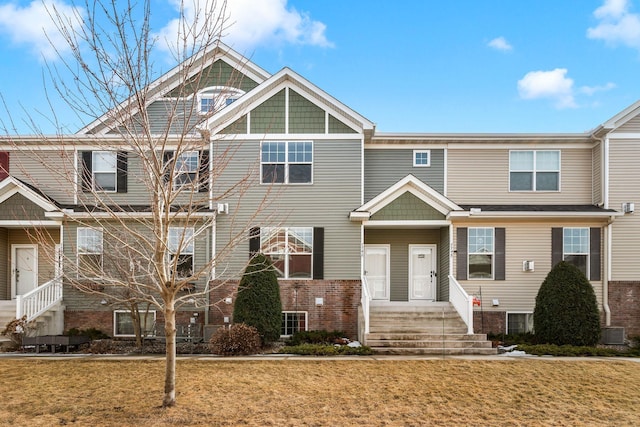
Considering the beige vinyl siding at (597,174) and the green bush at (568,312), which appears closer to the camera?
the green bush at (568,312)

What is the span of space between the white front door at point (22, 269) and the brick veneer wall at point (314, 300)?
21.7 feet

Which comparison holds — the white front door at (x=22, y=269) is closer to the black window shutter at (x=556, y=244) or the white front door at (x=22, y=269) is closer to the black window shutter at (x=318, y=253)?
the black window shutter at (x=318, y=253)

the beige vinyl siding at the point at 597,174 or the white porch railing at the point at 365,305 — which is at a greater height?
the beige vinyl siding at the point at 597,174

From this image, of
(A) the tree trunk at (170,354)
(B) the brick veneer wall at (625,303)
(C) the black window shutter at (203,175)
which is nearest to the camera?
(A) the tree trunk at (170,354)

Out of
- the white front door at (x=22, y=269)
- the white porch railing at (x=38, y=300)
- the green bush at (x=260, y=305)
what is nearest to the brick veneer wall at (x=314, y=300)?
the green bush at (x=260, y=305)

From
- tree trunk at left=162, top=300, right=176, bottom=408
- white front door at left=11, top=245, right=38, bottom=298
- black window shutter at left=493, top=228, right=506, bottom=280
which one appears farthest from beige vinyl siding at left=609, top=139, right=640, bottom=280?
white front door at left=11, top=245, right=38, bottom=298

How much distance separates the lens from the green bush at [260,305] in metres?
13.7

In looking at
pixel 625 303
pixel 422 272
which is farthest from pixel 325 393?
pixel 625 303

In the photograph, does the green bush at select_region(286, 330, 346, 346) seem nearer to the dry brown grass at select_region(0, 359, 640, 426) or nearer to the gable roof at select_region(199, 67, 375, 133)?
the dry brown grass at select_region(0, 359, 640, 426)

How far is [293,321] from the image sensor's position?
1587cm

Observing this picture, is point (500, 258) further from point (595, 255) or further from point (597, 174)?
point (597, 174)

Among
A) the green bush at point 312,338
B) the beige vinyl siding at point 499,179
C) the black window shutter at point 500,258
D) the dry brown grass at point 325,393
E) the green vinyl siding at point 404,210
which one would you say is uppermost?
the beige vinyl siding at point 499,179

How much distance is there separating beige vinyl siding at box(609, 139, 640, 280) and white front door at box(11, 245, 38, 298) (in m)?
19.1

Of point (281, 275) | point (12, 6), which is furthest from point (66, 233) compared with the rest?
point (12, 6)
